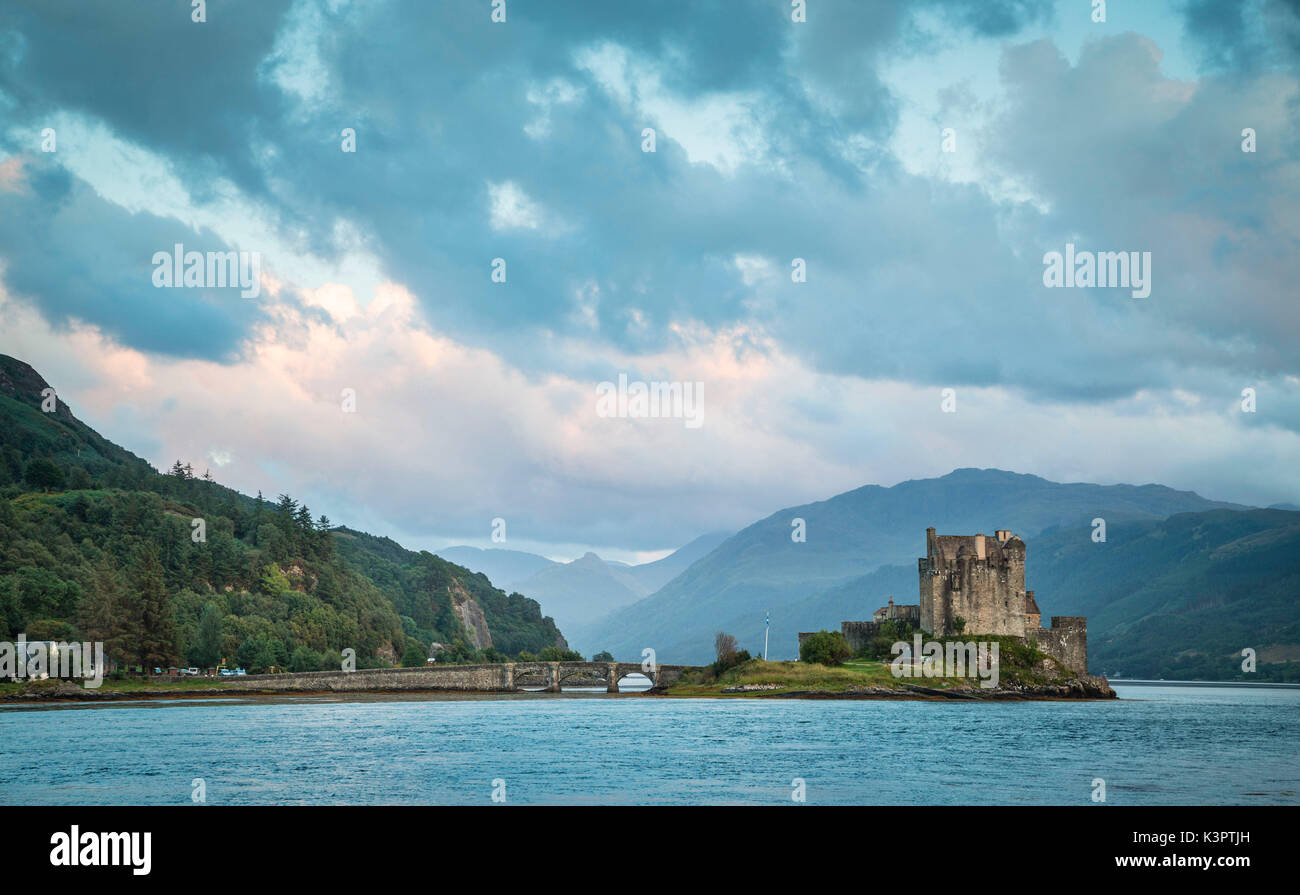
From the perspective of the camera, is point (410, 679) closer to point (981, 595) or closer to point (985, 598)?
point (981, 595)

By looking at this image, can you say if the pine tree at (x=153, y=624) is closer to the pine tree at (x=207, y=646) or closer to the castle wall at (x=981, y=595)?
the pine tree at (x=207, y=646)

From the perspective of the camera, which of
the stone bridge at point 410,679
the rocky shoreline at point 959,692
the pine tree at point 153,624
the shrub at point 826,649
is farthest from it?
the shrub at point 826,649

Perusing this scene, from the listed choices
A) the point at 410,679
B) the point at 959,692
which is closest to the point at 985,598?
the point at 959,692

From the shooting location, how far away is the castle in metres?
142

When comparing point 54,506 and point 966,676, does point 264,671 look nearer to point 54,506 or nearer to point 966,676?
point 54,506

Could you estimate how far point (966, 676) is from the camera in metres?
143

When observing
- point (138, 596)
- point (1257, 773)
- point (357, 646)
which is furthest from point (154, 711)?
point (1257, 773)

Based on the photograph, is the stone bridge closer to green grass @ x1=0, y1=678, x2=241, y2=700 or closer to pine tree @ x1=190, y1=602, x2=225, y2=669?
green grass @ x1=0, y1=678, x2=241, y2=700

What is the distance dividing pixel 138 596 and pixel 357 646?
163 ft

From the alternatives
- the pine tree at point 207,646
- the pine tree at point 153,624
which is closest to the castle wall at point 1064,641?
the pine tree at point 207,646

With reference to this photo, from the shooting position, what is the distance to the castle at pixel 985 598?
466 ft

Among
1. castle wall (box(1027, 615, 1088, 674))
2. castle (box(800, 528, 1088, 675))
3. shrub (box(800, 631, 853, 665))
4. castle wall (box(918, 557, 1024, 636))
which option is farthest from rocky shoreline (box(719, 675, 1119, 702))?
shrub (box(800, 631, 853, 665))

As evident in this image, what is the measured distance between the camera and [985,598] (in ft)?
466
